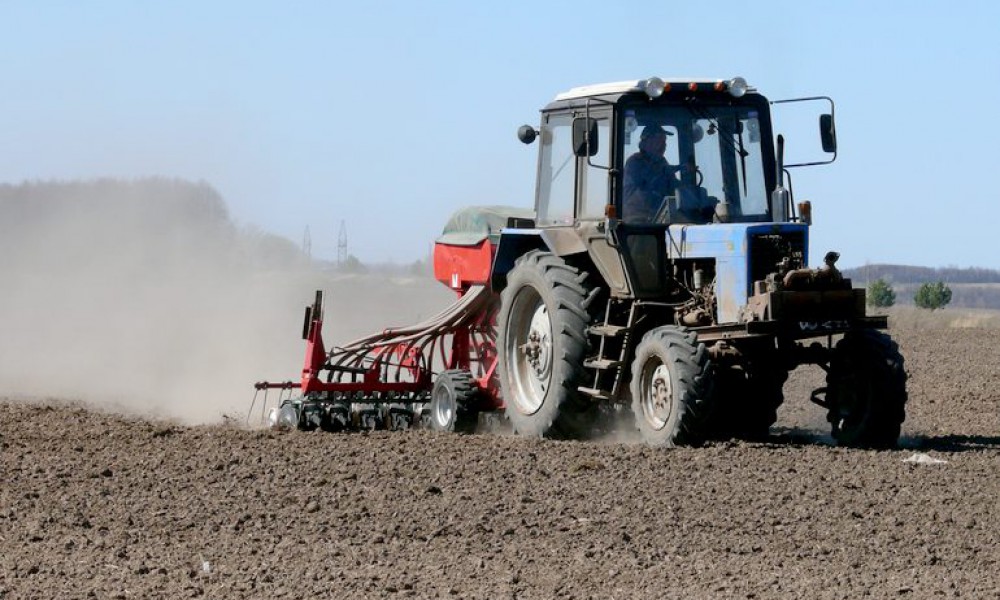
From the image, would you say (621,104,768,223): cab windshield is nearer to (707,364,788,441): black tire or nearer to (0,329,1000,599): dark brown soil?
(707,364,788,441): black tire

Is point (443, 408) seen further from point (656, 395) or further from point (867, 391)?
point (867, 391)

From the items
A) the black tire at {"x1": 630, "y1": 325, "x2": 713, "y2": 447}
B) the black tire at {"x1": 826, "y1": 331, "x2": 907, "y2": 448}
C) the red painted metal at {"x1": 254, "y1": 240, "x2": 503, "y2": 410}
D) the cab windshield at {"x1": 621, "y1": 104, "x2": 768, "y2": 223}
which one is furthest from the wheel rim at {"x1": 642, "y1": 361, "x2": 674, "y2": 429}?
the red painted metal at {"x1": 254, "y1": 240, "x2": 503, "y2": 410}

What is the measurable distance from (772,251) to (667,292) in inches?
37.9

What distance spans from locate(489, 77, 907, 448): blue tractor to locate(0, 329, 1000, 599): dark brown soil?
46 cm

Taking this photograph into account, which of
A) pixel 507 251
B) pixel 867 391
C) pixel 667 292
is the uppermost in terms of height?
pixel 507 251

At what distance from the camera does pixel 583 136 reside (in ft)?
39.5

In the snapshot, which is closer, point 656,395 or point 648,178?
point 656,395

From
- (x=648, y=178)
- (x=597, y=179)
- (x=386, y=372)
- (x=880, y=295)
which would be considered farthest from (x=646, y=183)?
(x=880, y=295)

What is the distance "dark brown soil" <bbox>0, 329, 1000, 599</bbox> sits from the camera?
A: 767cm

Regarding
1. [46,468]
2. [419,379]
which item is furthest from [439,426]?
[46,468]

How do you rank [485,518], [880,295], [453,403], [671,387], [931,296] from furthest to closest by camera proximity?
[931,296] → [880,295] → [453,403] → [671,387] → [485,518]

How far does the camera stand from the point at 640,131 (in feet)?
41.8

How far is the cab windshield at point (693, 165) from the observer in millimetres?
12680

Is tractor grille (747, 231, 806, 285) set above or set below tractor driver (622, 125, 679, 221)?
below
